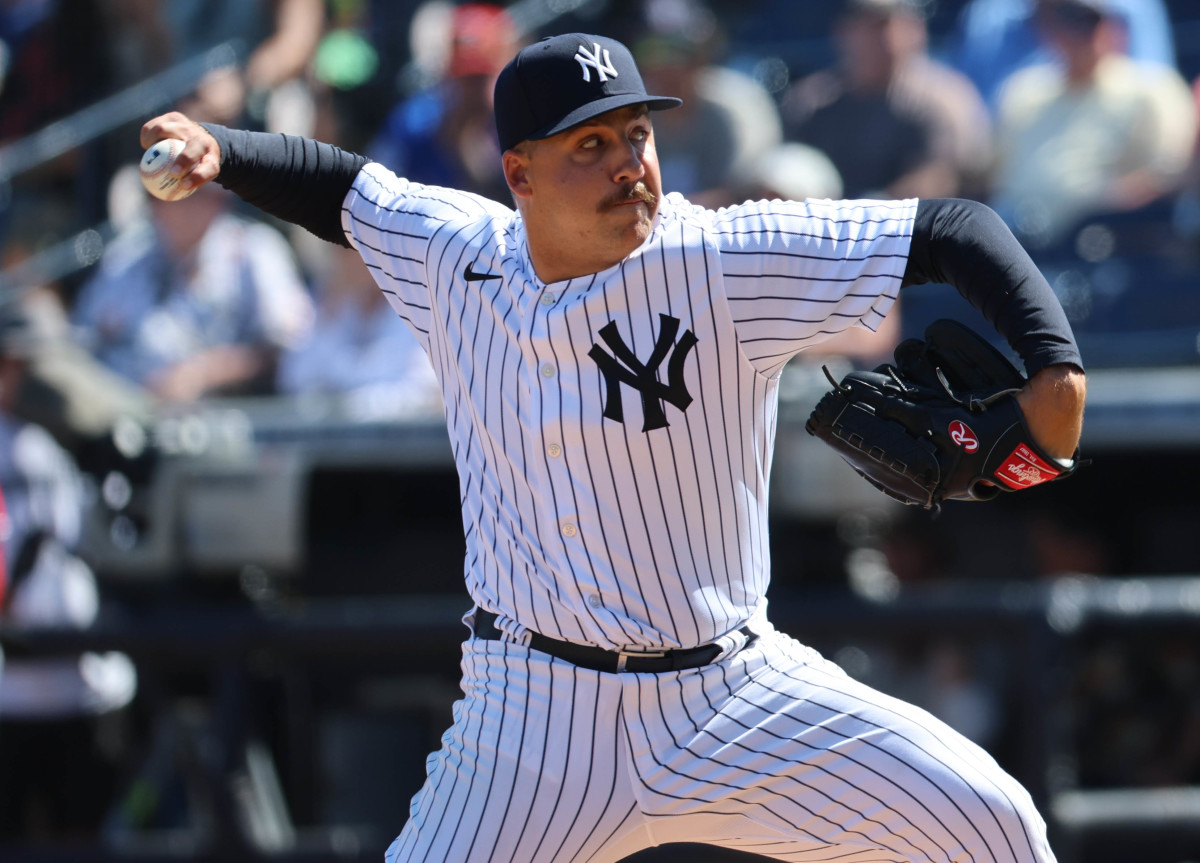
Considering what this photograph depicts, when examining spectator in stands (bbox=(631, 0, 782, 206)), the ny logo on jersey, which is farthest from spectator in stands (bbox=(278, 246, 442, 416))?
the ny logo on jersey

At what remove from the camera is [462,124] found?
6.02m

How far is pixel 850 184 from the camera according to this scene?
19.3 feet

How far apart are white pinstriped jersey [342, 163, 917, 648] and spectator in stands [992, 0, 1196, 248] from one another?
3.26 meters

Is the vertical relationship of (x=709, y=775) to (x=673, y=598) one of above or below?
below

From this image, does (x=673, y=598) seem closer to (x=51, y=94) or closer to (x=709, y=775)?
(x=709, y=775)

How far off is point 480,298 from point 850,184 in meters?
3.41

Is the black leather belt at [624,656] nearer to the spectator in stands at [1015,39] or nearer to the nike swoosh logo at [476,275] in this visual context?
the nike swoosh logo at [476,275]

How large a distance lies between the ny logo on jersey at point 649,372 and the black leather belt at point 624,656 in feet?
1.23

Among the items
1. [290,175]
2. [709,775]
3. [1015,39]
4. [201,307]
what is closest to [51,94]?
[201,307]

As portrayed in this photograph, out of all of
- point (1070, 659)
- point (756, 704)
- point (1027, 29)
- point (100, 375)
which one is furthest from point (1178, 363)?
point (100, 375)

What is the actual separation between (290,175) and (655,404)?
33.1 inches

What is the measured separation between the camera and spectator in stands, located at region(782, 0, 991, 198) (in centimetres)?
570

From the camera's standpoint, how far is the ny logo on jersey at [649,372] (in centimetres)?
258

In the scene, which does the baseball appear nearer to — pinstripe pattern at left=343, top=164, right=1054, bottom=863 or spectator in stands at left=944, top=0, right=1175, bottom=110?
pinstripe pattern at left=343, top=164, right=1054, bottom=863
